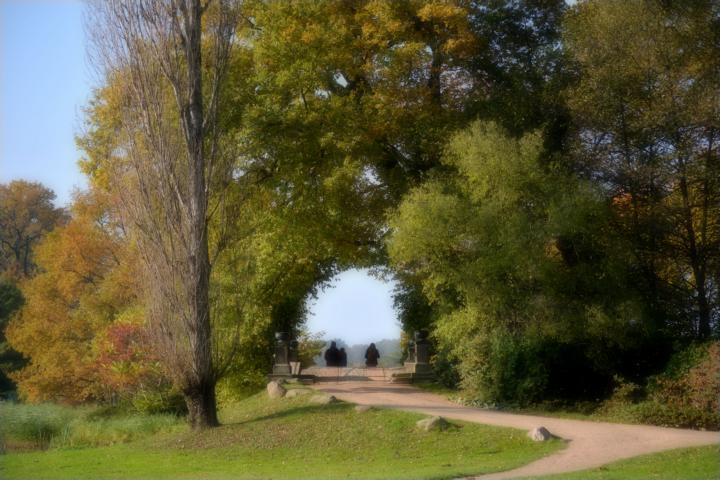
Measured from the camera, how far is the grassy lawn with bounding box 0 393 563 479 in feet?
42.3

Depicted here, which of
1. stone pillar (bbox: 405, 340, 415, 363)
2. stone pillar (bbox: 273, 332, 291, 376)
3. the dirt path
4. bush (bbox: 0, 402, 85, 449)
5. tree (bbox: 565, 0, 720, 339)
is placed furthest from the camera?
stone pillar (bbox: 405, 340, 415, 363)

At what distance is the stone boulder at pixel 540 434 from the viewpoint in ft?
48.0

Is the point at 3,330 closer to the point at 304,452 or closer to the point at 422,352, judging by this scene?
the point at 422,352

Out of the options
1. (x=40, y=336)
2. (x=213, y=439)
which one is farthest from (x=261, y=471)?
(x=40, y=336)

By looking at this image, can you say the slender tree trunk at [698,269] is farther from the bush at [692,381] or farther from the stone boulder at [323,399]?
the stone boulder at [323,399]

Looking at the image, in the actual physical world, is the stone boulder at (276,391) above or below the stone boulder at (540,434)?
above

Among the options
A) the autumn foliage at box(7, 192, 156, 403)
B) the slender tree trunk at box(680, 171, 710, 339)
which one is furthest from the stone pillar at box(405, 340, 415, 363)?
the autumn foliage at box(7, 192, 156, 403)

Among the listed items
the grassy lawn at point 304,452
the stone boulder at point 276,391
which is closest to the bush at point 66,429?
the grassy lawn at point 304,452

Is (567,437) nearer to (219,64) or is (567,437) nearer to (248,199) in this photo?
(248,199)

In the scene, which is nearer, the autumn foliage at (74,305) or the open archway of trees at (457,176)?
the open archway of trees at (457,176)

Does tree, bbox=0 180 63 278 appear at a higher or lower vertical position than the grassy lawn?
higher

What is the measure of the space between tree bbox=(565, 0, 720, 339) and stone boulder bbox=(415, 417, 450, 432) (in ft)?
26.0

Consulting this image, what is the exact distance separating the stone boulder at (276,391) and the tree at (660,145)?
34.1 feet

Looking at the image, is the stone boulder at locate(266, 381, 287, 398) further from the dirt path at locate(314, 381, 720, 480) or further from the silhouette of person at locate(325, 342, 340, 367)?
the silhouette of person at locate(325, 342, 340, 367)
